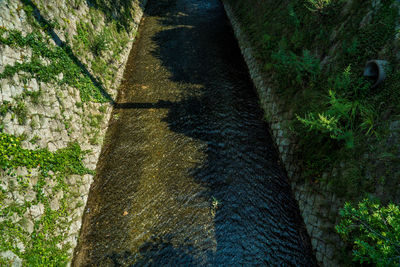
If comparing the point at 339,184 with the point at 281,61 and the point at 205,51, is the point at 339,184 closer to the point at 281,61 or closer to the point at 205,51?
the point at 281,61

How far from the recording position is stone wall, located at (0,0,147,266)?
522cm

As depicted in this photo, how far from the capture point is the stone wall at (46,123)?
522cm

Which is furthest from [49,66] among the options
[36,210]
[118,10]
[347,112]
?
[347,112]

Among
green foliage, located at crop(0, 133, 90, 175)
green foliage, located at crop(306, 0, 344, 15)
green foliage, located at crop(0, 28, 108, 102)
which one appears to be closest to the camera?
green foliage, located at crop(0, 133, 90, 175)

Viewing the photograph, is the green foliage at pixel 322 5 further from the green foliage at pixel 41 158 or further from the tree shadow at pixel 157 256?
the green foliage at pixel 41 158

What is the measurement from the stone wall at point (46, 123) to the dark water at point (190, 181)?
676 mm

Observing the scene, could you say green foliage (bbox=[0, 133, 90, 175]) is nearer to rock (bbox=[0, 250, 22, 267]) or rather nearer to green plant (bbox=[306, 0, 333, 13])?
rock (bbox=[0, 250, 22, 267])

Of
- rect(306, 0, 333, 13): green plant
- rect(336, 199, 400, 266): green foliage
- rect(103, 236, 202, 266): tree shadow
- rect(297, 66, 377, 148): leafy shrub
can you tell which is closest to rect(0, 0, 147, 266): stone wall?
rect(103, 236, 202, 266): tree shadow

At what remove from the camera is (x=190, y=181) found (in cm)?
709

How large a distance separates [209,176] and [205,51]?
8447 mm

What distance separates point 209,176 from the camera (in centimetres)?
Result: 717

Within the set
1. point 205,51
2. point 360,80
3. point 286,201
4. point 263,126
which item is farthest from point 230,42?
point 286,201

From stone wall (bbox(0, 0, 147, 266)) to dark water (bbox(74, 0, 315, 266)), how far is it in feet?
2.22

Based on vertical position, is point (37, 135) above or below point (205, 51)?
below
